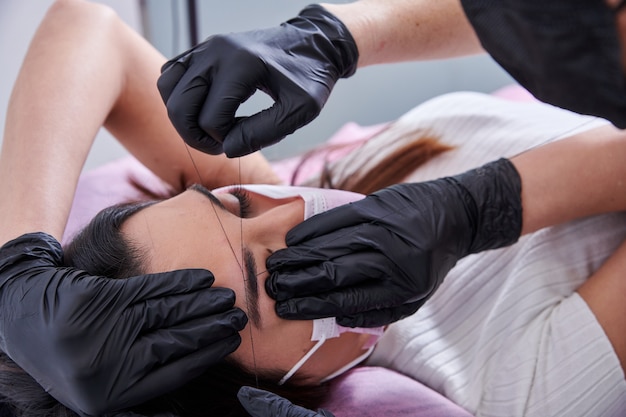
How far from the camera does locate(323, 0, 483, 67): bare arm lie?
47.8 inches

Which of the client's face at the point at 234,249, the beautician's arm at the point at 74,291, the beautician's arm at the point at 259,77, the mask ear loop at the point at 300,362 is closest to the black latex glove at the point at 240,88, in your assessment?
the beautician's arm at the point at 259,77

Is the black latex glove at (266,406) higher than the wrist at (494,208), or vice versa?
the wrist at (494,208)

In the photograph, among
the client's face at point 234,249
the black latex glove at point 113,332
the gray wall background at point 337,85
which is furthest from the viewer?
the gray wall background at point 337,85

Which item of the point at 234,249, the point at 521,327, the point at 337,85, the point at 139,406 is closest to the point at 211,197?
the point at 234,249

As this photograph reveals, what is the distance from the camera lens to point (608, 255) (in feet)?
3.90

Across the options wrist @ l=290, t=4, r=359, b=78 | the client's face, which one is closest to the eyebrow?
the client's face

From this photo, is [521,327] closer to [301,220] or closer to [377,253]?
[377,253]

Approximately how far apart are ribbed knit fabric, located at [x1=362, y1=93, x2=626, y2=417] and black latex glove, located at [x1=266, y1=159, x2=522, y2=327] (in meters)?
0.15

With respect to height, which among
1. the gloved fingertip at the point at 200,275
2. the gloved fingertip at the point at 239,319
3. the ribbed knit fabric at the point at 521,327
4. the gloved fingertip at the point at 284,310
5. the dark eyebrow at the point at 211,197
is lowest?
the ribbed knit fabric at the point at 521,327

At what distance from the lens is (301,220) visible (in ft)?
3.57

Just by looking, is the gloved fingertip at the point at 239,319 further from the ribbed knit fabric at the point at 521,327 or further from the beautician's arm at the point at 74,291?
the ribbed knit fabric at the point at 521,327

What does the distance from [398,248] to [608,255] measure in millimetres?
439

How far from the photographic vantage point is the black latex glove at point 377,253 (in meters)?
0.99

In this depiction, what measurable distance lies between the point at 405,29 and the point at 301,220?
48 cm
